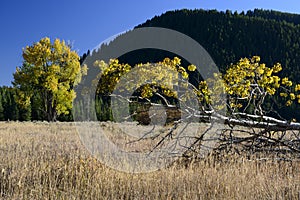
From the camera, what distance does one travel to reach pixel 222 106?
805 cm

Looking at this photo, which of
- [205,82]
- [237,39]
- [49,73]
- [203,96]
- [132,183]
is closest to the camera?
[132,183]

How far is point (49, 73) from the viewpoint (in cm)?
3488

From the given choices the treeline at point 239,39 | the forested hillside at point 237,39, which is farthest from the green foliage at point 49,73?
the treeline at point 239,39

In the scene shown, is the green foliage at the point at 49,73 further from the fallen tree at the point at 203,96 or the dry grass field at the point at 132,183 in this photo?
the dry grass field at the point at 132,183

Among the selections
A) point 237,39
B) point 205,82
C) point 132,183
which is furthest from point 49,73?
point 237,39

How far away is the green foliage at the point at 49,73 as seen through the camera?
114 feet

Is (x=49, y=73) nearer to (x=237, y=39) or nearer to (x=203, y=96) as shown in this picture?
(x=203, y=96)

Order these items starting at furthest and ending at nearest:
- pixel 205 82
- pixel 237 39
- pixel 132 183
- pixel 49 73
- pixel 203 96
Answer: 1. pixel 237 39
2. pixel 49 73
3. pixel 205 82
4. pixel 203 96
5. pixel 132 183

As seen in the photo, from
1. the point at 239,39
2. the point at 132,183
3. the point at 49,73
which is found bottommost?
the point at 132,183

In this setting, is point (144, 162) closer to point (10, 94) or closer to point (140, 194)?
point (140, 194)

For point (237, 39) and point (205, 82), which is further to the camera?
point (237, 39)

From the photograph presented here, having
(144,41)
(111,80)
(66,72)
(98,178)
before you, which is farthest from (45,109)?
(98,178)

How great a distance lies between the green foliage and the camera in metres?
34.8

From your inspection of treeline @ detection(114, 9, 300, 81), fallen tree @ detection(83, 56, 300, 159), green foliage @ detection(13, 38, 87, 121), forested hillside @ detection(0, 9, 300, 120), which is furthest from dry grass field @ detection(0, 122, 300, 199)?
treeline @ detection(114, 9, 300, 81)
